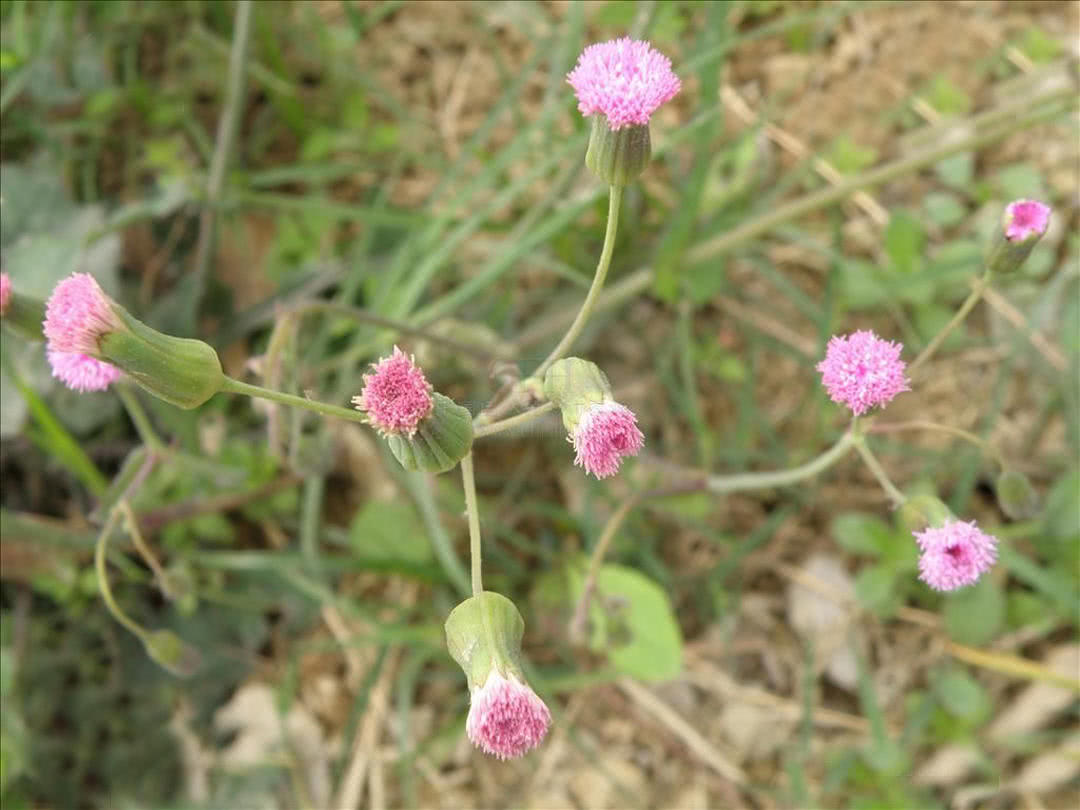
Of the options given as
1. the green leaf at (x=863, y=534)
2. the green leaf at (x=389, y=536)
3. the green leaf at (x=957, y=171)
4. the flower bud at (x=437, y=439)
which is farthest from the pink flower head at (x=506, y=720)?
the green leaf at (x=957, y=171)

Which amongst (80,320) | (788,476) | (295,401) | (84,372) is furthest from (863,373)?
(84,372)

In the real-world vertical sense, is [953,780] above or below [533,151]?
below

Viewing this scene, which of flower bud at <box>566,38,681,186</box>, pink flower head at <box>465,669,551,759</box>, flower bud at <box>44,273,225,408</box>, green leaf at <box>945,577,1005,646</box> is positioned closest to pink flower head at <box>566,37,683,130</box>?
flower bud at <box>566,38,681,186</box>

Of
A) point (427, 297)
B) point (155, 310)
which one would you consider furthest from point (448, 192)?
point (155, 310)

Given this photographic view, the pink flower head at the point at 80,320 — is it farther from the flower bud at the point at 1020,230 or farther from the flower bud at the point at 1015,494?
the flower bud at the point at 1015,494

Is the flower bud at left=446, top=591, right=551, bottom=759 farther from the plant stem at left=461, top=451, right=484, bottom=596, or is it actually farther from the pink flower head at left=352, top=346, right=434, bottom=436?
the pink flower head at left=352, top=346, right=434, bottom=436

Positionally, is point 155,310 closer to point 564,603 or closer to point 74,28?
point 74,28

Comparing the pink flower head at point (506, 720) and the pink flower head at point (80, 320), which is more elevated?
the pink flower head at point (80, 320)
